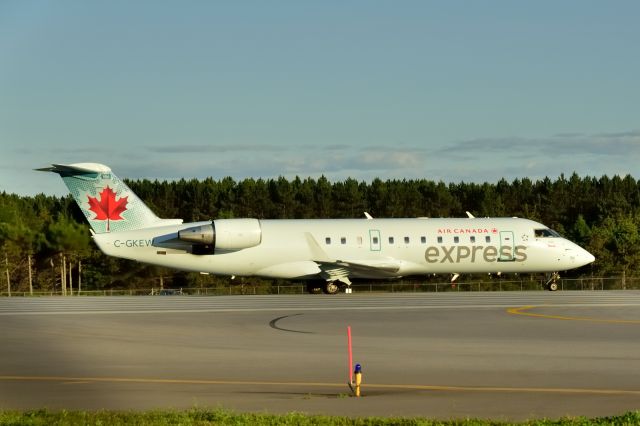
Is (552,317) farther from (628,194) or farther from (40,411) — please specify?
(628,194)

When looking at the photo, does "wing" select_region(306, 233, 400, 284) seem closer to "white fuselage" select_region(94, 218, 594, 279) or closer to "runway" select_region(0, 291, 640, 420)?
"white fuselage" select_region(94, 218, 594, 279)

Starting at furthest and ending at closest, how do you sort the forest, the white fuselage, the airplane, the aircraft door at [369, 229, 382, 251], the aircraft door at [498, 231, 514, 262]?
the forest, the aircraft door at [498, 231, 514, 262], the aircraft door at [369, 229, 382, 251], the white fuselage, the airplane

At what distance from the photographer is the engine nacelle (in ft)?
155

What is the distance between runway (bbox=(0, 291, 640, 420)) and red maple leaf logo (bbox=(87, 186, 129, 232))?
1007 cm

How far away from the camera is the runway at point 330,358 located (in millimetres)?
15289

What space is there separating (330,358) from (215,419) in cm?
809

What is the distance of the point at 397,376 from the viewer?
18312mm

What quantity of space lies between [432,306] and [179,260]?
15475mm

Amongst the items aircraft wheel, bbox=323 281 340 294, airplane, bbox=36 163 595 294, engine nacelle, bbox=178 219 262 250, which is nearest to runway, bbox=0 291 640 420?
engine nacelle, bbox=178 219 262 250

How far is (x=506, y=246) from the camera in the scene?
4969 cm

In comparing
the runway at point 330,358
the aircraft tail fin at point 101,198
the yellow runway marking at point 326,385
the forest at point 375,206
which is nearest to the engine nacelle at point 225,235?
the aircraft tail fin at point 101,198

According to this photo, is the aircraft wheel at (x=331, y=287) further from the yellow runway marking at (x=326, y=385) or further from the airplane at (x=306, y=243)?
the yellow runway marking at (x=326, y=385)

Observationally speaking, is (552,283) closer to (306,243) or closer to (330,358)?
(306,243)

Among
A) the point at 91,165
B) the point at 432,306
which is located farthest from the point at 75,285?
the point at 432,306
